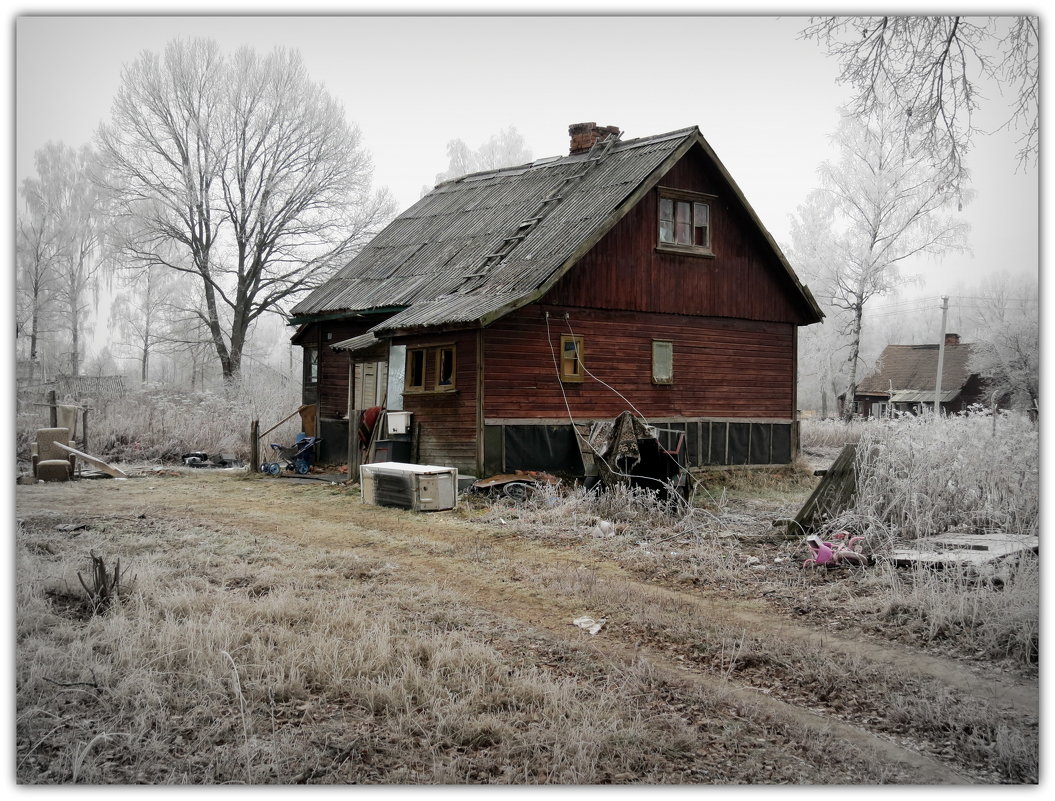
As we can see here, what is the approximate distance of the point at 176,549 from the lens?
820cm

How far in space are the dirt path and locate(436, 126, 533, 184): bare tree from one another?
2033cm

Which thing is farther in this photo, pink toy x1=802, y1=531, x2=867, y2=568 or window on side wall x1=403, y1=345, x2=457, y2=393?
window on side wall x1=403, y1=345, x2=457, y2=393

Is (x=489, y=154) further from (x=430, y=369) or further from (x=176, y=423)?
(x=430, y=369)

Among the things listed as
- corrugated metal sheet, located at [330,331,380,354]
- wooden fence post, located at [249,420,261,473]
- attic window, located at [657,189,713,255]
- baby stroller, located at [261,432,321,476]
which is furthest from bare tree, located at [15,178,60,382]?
baby stroller, located at [261,432,321,476]

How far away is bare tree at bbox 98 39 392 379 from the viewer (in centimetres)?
588

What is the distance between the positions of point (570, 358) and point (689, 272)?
10.9 ft

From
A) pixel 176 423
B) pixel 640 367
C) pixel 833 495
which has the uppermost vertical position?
pixel 640 367

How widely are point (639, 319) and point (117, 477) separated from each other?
33.1ft

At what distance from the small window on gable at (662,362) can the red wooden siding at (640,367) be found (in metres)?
0.11

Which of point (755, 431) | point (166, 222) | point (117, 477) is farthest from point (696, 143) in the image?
point (166, 222)

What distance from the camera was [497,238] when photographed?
17406 millimetres

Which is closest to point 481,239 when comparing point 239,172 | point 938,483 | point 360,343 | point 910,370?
point 360,343

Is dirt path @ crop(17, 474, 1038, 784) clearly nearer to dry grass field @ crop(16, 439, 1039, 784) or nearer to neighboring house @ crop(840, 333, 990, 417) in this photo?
dry grass field @ crop(16, 439, 1039, 784)

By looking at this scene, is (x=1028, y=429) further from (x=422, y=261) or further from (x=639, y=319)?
(x=422, y=261)
